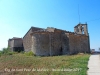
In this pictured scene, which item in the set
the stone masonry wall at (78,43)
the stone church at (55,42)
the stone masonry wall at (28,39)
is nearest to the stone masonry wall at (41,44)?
the stone church at (55,42)

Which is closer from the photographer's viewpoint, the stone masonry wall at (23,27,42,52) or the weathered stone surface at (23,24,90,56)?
the weathered stone surface at (23,24,90,56)

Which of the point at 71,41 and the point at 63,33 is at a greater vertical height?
the point at 63,33

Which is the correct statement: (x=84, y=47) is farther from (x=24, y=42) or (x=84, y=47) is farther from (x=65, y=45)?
(x=24, y=42)

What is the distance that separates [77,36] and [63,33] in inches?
104

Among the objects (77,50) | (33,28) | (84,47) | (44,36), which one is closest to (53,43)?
(44,36)

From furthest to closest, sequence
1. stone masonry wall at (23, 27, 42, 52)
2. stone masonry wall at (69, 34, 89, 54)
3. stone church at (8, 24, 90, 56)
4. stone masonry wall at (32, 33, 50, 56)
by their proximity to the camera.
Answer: stone masonry wall at (23, 27, 42, 52)
stone masonry wall at (69, 34, 89, 54)
stone church at (8, 24, 90, 56)
stone masonry wall at (32, 33, 50, 56)

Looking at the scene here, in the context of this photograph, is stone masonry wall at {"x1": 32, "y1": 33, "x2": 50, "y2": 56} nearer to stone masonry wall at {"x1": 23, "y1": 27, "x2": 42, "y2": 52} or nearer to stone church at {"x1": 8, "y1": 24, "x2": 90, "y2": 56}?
stone church at {"x1": 8, "y1": 24, "x2": 90, "y2": 56}

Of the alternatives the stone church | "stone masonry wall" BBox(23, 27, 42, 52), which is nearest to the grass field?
the stone church

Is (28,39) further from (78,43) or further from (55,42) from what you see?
(78,43)

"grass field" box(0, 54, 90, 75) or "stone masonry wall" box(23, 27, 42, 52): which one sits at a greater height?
"stone masonry wall" box(23, 27, 42, 52)

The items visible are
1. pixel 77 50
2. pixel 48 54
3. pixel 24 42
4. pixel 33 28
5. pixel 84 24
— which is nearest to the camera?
pixel 48 54

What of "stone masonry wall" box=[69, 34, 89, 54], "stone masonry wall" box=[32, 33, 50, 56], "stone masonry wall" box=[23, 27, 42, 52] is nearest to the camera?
"stone masonry wall" box=[32, 33, 50, 56]

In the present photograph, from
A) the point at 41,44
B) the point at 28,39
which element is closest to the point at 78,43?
the point at 41,44

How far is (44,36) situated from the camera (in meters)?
22.4
